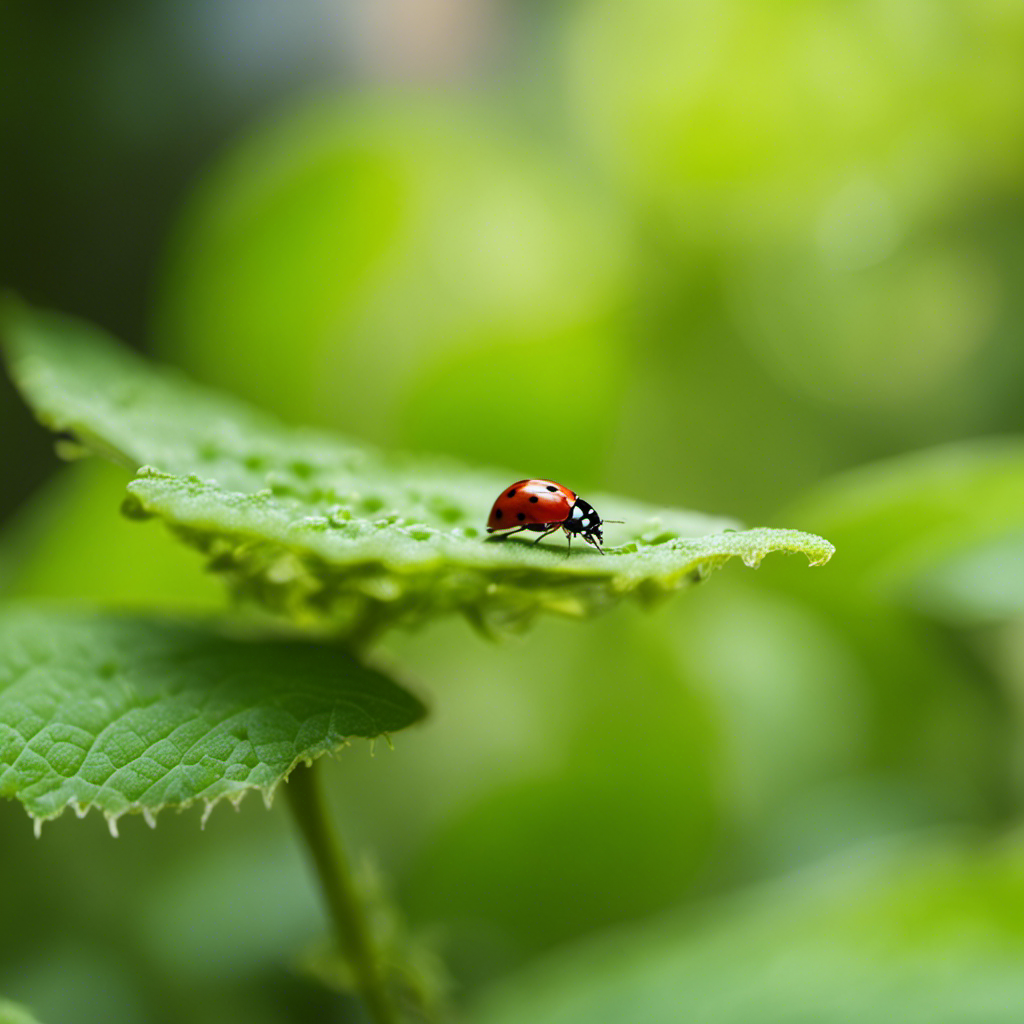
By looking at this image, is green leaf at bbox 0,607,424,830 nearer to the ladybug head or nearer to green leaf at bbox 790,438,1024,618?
the ladybug head

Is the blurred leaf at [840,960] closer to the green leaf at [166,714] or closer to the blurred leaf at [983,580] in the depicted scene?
the blurred leaf at [983,580]

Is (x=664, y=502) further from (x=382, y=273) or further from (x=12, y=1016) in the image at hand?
(x=12, y=1016)

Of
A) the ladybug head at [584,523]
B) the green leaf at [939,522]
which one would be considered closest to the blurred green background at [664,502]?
the green leaf at [939,522]

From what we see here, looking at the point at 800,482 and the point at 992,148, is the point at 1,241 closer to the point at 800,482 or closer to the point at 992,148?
the point at 800,482

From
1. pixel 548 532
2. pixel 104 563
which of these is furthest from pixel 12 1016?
pixel 104 563

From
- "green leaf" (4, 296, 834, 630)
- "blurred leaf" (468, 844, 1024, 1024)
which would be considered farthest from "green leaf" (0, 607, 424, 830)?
"blurred leaf" (468, 844, 1024, 1024)

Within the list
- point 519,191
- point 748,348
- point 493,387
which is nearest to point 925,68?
point 748,348
